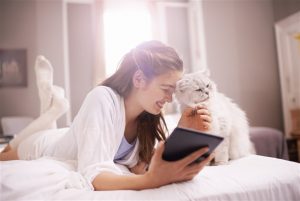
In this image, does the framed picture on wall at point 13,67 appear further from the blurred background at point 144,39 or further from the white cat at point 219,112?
the white cat at point 219,112

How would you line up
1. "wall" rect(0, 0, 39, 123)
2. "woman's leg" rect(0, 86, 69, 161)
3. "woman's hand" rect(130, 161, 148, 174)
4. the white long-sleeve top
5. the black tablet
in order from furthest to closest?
"wall" rect(0, 0, 39, 123) → "woman's leg" rect(0, 86, 69, 161) → "woman's hand" rect(130, 161, 148, 174) → the white long-sleeve top → the black tablet

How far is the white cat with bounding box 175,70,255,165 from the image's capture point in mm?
824

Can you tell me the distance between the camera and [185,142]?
53 cm

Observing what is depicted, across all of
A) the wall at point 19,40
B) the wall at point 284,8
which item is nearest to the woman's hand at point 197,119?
the wall at point 19,40

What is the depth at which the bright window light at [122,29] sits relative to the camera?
3.07 meters

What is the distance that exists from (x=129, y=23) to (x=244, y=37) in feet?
5.25

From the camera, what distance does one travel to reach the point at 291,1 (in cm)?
321

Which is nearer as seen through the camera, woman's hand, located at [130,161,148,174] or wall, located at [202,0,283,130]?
woman's hand, located at [130,161,148,174]

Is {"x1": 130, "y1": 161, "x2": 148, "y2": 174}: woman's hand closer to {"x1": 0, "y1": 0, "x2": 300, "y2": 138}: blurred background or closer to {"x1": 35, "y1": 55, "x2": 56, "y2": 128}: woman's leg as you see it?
{"x1": 35, "y1": 55, "x2": 56, "y2": 128}: woman's leg

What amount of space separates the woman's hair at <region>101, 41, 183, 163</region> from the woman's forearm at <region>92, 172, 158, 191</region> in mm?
334

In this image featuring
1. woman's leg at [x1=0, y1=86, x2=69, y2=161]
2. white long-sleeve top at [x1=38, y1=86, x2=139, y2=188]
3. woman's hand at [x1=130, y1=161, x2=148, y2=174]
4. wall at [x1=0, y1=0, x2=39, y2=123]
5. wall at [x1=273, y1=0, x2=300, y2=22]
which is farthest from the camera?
wall at [x1=273, y1=0, x2=300, y2=22]

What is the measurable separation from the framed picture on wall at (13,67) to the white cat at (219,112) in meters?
2.73

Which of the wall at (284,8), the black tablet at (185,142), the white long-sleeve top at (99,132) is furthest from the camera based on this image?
the wall at (284,8)

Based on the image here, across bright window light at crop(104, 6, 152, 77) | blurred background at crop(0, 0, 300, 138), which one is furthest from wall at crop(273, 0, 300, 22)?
bright window light at crop(104, 6, 152, 77)
